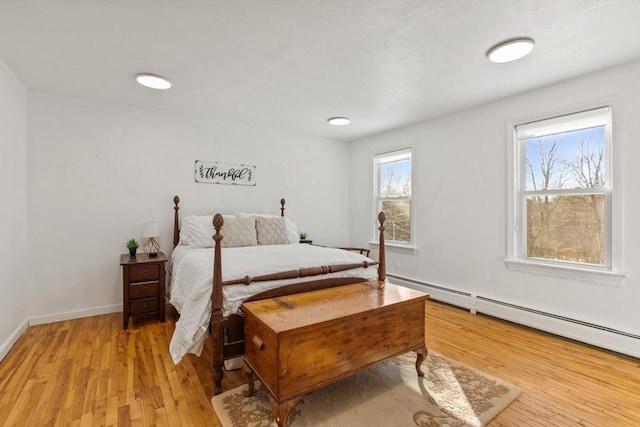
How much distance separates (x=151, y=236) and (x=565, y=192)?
4.19m

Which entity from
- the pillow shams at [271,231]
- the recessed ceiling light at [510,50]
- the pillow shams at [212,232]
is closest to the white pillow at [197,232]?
the pillow shams at [212,232]

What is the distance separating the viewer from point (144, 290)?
122 inches

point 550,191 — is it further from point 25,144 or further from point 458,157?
point 25,144

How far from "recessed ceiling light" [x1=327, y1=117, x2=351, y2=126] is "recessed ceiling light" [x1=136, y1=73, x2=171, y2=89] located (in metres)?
1.93

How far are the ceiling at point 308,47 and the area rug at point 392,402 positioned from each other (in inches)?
92.7

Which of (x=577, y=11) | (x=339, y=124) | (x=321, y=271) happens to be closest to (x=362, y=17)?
(x=577, y=11)

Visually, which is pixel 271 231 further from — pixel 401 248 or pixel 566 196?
pixel 566 196

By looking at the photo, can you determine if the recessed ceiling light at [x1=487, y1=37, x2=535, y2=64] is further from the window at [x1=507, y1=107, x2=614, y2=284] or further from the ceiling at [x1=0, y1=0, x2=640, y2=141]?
the window at [x1=507, y1=107, x2=614, y2=284]

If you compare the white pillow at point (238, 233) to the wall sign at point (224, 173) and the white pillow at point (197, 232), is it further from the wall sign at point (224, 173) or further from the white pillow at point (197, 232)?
the wall sign at point (224, 173)

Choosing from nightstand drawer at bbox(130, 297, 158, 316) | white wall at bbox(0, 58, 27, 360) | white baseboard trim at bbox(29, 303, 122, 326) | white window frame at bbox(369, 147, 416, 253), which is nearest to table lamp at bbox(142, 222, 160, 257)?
nightstand drawer at bbox(130, 297, 158, 316)

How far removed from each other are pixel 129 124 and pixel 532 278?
15.3ft

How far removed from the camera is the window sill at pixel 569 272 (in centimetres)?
252

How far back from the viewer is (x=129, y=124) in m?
3.49

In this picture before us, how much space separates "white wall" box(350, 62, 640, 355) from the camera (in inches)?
96.5
